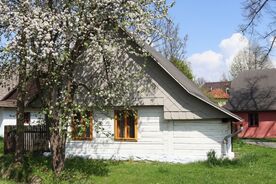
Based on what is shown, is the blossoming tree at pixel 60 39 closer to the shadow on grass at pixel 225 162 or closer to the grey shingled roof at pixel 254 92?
the shadow on grass at pixel 225 162

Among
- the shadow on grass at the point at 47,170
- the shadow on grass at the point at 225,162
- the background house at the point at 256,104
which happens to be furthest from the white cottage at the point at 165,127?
the background house at the point at 256,104

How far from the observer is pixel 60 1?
1286cm

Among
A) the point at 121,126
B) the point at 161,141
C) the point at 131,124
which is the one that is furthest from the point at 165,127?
the point at 121,126

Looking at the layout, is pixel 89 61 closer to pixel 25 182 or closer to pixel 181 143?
pixel 181 143

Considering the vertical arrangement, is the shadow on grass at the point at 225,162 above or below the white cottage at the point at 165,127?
below

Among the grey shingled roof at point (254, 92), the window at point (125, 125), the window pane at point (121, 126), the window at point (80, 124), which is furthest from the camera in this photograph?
the grey shingled roof at point (254, 92)

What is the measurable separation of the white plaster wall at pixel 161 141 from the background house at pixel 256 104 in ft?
63.7

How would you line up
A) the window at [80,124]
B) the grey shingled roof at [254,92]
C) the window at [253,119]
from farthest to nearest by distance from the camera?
1. the window at [253,119]
2. the grey shingled roof at [254,92]
3. the window at [80,124]

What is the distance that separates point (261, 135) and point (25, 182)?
2645 centimetres

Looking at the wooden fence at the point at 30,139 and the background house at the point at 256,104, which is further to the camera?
the background house at the point at 256,104

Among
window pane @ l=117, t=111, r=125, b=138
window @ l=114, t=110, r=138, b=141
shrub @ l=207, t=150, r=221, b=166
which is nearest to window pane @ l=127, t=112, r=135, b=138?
window @ l=114, t=110, r=138, b=141

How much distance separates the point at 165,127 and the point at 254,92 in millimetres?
21854

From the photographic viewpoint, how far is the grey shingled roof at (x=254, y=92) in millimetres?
35812

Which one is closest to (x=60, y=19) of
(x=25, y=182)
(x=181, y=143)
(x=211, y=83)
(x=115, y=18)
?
(x=115, y=18)
